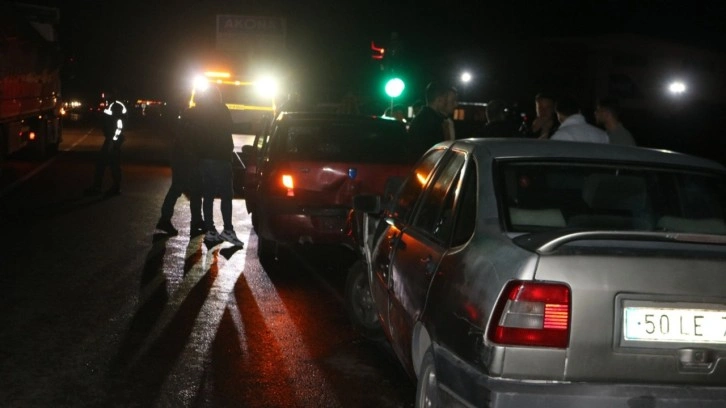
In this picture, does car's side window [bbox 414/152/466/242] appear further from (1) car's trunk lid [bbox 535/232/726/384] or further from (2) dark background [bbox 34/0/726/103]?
(2) dark background [bbox 34/0/726/103]

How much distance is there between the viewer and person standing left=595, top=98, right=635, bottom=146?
32.0 feet

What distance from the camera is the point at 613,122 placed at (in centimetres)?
991

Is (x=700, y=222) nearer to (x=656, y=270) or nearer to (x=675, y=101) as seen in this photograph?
(x=656, y=270)

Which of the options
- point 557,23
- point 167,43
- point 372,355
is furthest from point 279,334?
point 167,43

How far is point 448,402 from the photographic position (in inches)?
179

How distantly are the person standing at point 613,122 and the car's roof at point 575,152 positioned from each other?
13.6ft

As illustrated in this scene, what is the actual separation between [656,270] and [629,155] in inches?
57.4

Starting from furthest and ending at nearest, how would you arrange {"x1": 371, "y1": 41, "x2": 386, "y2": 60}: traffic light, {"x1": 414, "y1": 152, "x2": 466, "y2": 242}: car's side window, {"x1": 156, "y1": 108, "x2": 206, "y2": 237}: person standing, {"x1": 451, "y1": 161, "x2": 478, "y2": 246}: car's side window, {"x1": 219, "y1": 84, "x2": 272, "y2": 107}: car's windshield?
{"x1": 219, "y1": 84, "x2": 272, "y2": 107}: car's windshield < {"x1": 371, "y1": 41, "x2": 386, "y2": 60}: traffic light < {"x1": 156, "y1": 108, "x2": 206, "y2": 237}: person standing < {"x1": 414, "y1": 152, "x2": 466, "y2": 242}: car's side window < {"x1": 451, "y1": 161, "x2": 478, "y2": 246}: car's side window

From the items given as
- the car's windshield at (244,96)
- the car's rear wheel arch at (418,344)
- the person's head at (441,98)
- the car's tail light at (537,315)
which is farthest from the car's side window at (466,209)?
the car's windshield at (244,96)

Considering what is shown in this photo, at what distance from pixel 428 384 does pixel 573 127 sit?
16.6ft

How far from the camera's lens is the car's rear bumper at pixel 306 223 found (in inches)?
422

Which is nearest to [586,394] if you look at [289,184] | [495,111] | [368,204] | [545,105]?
[368,204]

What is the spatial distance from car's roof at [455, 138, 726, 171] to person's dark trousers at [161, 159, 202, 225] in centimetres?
742

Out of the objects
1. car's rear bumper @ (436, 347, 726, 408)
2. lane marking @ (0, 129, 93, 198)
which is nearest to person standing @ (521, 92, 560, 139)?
car's rear bumper @ (436, 347, 726, 408)
